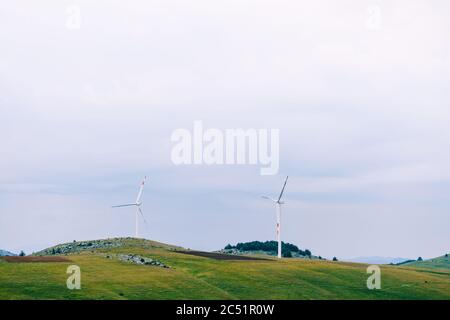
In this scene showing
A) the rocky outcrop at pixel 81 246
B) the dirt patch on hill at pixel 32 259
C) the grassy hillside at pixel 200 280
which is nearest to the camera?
the grassy hillside at pixel 200 280

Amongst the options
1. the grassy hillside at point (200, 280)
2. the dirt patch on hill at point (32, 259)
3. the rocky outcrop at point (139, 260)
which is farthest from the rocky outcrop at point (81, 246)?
the dirt patch on hill at point (32, 259)

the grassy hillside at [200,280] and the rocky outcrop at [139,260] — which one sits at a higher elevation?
the rocky outcrop at [139,260]

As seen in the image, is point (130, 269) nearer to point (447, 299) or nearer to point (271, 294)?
point (271, 294)

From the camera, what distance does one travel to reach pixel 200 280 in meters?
121

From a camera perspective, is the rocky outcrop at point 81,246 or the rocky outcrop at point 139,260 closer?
the rocky outcrop at point 139,260

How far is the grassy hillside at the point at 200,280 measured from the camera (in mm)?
106575

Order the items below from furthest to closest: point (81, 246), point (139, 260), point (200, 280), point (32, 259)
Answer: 1. point (81, 246)
2. point (139, 260)
3. point (32, 259)
4. point (200, 280)

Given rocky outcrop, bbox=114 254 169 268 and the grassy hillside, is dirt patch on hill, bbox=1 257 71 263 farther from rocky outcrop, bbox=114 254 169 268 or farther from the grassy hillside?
rocky outcrop, bbox=114 254 169 268

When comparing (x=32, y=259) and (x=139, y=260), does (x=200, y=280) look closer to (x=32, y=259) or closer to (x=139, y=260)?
(x=139, y=260)

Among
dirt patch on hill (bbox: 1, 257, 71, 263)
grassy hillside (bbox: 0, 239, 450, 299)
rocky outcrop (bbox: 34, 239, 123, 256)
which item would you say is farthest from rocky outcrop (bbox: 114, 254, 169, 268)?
rocky outcrop (bbox: 34, 239, 123, 256)

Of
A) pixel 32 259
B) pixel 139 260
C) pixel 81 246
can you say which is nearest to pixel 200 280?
pixel 139 260

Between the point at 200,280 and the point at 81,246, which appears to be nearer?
the point at 200,280

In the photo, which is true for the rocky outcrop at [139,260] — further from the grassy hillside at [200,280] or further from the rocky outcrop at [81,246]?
the rocky outcrop at [81,246]
